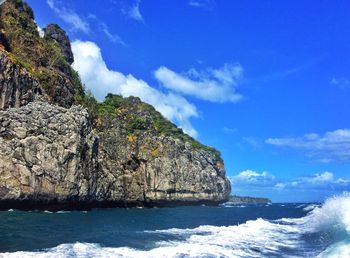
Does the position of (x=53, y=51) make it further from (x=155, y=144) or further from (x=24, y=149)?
(x=24, y=149)

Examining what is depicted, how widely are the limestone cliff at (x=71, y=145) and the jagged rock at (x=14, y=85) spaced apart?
14 centimetres

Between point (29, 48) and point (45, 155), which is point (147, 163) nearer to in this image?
point (29, 48)

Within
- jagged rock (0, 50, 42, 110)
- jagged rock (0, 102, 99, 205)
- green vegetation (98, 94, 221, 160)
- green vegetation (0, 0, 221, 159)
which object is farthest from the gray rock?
green vegetation (0, 0, 221, 159)

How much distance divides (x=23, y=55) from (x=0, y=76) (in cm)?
1835

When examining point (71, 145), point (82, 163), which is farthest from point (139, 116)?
point (71, 145)

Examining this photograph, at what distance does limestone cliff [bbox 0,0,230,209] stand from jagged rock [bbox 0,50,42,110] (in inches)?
5.4

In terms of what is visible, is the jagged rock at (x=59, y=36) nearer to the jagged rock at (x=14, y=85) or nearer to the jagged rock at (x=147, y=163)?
the jagged rock at (x=147, y=163)

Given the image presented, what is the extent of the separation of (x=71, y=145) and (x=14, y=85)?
11485mm

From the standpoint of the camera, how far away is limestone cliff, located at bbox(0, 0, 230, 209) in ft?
178

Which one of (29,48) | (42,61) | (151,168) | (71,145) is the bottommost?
(71,145)

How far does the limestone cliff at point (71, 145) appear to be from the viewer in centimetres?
5431

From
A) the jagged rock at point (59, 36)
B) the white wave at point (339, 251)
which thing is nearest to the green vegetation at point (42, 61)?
the jagged rock at point (59, 36)

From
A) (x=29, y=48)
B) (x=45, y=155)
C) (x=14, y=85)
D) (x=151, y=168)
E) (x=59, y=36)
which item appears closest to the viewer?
(x=45, y=155)

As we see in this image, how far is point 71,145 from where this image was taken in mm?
60188
